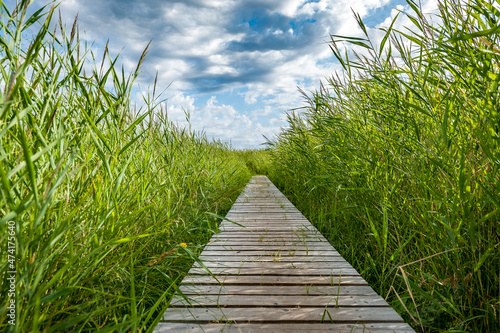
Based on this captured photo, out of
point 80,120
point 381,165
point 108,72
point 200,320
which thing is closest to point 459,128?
point 381,165

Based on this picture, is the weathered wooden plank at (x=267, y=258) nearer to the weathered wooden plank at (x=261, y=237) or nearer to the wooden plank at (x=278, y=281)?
the wooden plank at (x=278, y=281)

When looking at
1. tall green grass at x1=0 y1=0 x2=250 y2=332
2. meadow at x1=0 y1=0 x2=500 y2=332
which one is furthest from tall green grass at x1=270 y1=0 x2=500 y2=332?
tall green grass at x1=0 y1=0 x2=250 y2=332

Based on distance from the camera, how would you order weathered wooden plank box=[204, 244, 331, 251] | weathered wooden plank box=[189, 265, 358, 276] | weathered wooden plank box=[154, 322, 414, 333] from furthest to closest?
weathered wooden plank box=[204, 244, 331, 251]
weathered wooden plank box=[189, 265, 358, 276]
weathered wooden plank box=[154, 322, 414, 333]

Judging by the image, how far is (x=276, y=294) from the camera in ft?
5.90

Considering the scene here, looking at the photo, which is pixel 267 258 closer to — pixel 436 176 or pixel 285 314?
pixel 285 314

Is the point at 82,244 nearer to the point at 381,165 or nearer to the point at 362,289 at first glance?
the point at 362,289

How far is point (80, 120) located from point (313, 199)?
127 inches

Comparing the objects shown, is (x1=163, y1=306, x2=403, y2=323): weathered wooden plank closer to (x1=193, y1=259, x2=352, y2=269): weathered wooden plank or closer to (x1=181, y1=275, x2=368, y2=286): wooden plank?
(x1=181, y1=275, x2=368, y2=286): wooden plank

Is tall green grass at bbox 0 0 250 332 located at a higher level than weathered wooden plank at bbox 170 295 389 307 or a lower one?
higher

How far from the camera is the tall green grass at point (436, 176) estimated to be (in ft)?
4.78

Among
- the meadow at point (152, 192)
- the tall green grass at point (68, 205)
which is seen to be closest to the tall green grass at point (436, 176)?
the meadow at point (152, 192)

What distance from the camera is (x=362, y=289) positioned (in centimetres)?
185

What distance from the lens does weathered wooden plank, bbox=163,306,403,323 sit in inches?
60.0

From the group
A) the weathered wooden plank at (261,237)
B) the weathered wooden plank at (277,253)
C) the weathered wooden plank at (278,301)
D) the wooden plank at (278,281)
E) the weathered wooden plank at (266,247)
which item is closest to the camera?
the weathered wooden plank at (278,301)
